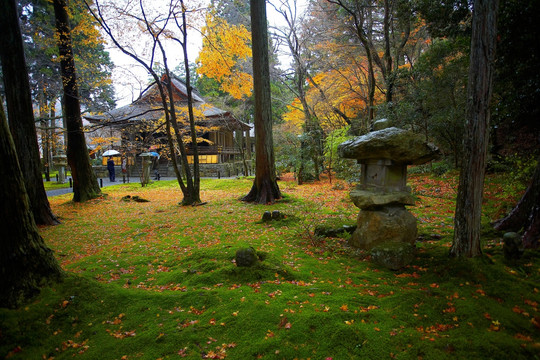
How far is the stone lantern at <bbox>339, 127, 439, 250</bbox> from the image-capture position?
4.23 meters

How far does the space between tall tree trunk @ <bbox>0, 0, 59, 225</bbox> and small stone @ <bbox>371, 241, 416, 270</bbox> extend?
30.4 ft

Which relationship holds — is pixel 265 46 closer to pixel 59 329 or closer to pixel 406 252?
pixel 406 252

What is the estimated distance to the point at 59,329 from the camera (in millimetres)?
2520

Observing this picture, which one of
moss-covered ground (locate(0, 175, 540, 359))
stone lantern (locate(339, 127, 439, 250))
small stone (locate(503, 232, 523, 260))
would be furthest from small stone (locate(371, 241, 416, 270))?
small stone (locate(503, 232, 523, 260))

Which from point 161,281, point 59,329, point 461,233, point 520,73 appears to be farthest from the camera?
point 520,73

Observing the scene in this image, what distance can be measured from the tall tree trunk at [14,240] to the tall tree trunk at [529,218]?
6068 mm

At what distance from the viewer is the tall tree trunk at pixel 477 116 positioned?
3078 mm

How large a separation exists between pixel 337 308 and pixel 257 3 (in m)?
10.1

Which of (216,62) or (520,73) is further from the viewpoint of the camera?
(216,62)

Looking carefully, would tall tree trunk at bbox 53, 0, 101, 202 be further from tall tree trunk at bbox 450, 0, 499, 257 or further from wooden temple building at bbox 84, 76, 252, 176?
tall tree trunk at bbox 450, 0, 499, 257

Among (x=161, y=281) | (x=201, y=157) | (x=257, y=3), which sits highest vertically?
(x=257, y=3)

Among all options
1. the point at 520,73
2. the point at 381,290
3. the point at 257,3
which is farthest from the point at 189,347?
the point at 257,3

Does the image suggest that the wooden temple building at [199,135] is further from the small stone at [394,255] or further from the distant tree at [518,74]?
the small stone at [394,255]

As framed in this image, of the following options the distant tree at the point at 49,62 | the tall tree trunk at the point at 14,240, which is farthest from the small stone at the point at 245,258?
the distant tree at the point at 49,62
